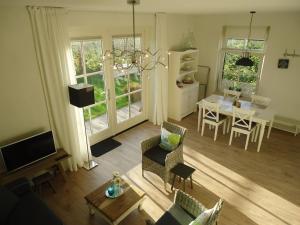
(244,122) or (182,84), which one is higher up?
(182,84)

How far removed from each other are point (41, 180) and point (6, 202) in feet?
2.43

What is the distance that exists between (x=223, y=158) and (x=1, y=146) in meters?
3.70

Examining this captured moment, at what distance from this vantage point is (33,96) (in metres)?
3.38

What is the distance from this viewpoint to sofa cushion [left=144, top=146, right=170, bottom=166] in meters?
3.59

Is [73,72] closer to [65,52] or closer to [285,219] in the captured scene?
[65,52]

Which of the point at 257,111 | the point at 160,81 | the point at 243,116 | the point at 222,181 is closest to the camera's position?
the point at 222,181

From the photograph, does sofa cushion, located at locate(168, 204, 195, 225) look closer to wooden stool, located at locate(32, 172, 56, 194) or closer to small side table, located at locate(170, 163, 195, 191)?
small side table, located at locate(170, 163, 195, 191)

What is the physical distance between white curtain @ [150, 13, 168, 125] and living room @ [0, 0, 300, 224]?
0.03 meters

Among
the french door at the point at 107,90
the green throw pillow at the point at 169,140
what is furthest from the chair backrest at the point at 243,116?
the french door at the point at 107,90

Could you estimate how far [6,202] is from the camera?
9.00 ft

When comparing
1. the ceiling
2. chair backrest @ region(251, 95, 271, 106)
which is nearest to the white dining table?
chair backrest @ region(251, 95, 271, 106)

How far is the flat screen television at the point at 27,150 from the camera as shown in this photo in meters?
3.15

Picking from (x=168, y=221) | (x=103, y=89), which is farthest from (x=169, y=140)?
(x=103, y=89)

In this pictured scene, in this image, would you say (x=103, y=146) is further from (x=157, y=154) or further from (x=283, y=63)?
(x=283, y=63)
